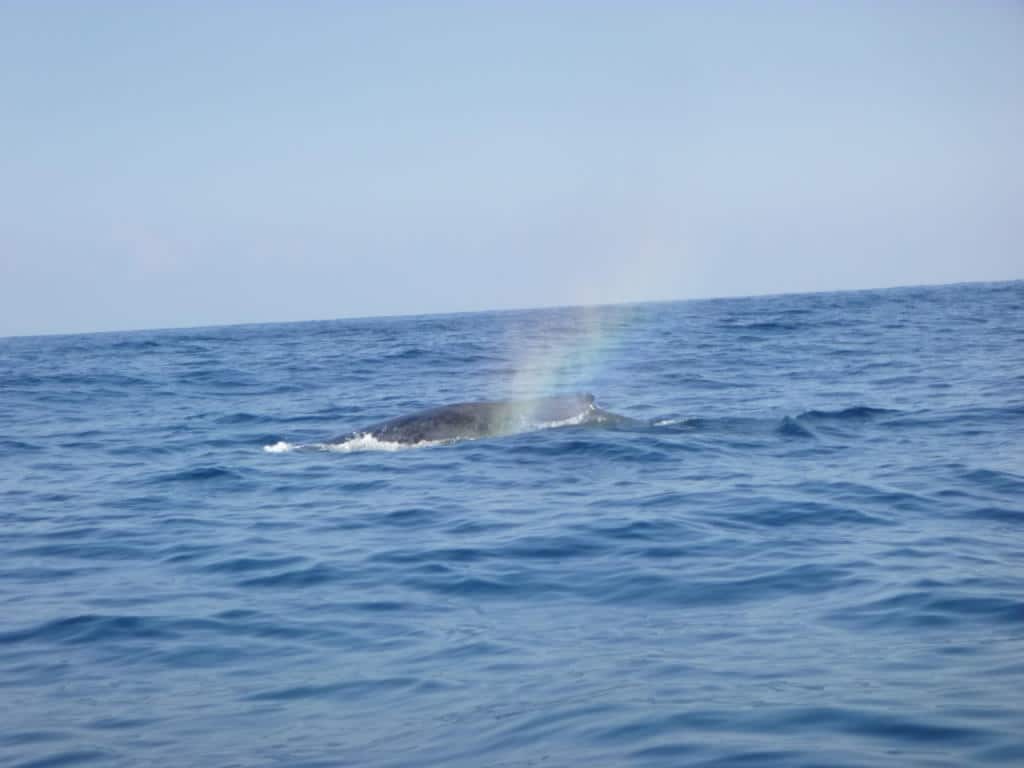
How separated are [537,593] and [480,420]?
9.79m

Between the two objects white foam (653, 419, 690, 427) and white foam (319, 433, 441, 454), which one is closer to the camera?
white foam (319, 433, 441, 454)

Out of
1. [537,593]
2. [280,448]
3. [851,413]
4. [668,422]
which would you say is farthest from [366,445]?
[537,593]

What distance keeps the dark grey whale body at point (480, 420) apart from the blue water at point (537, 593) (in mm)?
729

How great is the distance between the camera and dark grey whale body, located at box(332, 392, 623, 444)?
62.2 ft

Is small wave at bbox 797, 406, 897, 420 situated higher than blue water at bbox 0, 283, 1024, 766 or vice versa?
small wave at bbox 797, 406, 897, 420

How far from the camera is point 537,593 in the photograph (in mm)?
9656

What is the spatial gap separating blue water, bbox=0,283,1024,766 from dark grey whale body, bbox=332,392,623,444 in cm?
73

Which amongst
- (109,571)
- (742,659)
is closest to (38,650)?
(109,571)

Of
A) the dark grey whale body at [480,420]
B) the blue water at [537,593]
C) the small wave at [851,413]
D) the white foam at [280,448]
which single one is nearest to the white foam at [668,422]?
the blue water at [537,593]

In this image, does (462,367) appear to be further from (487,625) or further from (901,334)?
(487,625)

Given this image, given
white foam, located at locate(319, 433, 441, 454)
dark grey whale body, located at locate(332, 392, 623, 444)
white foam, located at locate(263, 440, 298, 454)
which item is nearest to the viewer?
white foam, located at locate(319, 433, 441, 454)

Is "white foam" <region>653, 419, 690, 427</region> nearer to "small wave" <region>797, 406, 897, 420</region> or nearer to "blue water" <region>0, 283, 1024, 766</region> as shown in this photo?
"blue water" <region>0, 283, 1024, 766</region>

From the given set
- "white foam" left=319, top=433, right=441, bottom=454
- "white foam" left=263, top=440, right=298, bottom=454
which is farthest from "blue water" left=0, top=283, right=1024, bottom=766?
"white foam" left=319, top=433, right=441, bottom=454

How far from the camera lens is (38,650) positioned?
8.89 metres
